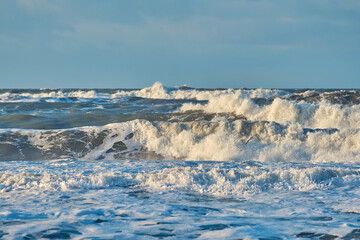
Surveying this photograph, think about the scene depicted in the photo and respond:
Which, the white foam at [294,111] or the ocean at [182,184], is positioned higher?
the white foam at [294,111]

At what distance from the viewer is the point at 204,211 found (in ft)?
20.6

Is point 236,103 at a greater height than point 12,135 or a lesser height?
greater

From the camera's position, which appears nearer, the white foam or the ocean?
the ocean

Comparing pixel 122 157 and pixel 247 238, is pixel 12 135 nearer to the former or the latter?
pixel 122 157

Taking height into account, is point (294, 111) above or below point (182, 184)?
above

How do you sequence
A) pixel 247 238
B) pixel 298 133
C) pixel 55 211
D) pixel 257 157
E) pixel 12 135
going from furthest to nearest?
pixel 12 135
pixel 298 133
pixel 257 157
pixel 55 211
pixel 247 238

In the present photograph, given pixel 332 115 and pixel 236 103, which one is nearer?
pixel 332 115

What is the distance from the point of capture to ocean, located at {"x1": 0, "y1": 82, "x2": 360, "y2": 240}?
5441 mm

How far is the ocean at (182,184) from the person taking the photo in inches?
214

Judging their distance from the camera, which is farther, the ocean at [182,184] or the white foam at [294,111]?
the white foam at [294,111]

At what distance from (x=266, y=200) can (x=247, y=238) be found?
209 cm

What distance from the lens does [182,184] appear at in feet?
Answer: 26.6

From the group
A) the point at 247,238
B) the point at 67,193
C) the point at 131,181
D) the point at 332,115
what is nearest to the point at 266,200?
the point at 247,238

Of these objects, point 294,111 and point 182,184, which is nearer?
point 182,184
